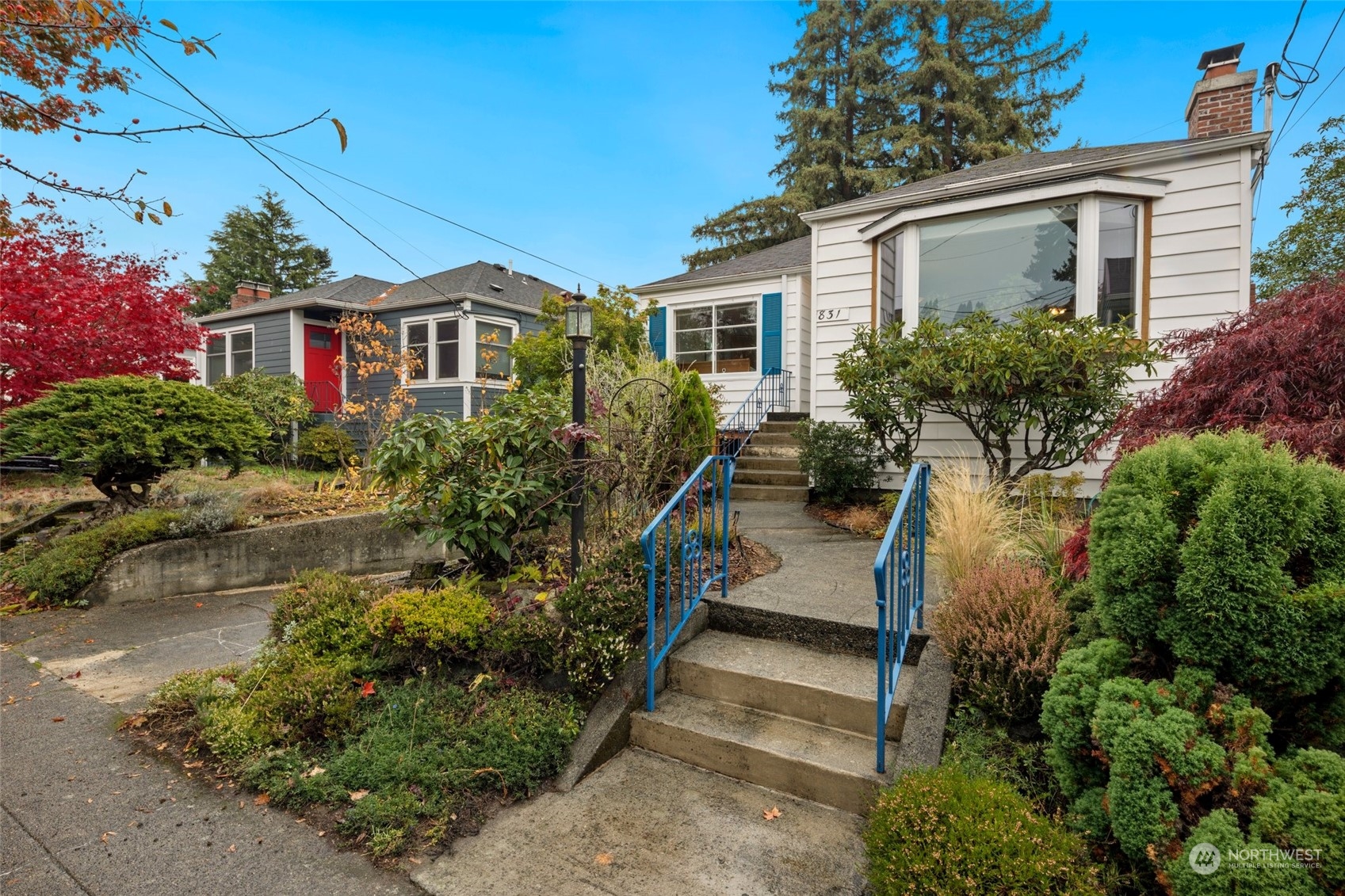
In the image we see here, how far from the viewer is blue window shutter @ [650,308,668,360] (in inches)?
478

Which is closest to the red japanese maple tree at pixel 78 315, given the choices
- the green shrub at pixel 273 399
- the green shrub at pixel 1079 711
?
the green shrub at pixel 273 399

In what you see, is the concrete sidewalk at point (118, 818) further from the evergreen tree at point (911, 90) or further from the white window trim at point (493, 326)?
the evergreen tree at point (911, 90)

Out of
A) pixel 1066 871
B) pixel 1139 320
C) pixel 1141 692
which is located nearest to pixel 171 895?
pixel 1066 871

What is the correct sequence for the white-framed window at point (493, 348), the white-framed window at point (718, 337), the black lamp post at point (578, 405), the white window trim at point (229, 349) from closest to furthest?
1. the black lamp post at point (578, 405)
2. the white-framed window at point (718, 337)
3. the white-framed window at point (493, 348)
4. the white window trim at point (229, 349)

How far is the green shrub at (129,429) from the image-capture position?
5.45 metres

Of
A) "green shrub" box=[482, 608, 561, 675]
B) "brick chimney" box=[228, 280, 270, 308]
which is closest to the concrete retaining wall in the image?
"green shrub" box=[482, 608, 561, 675]

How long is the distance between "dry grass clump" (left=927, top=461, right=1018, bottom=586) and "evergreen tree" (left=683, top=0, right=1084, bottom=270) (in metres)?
17.3

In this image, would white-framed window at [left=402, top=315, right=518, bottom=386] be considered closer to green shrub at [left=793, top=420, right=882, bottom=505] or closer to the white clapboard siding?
green shrub at [left=793, top=420, right=882, bottom=505]

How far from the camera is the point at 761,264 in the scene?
1153cm

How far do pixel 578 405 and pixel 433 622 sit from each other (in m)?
1.53

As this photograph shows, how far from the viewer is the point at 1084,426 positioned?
20.7 feet

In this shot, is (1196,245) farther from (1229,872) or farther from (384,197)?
(384,197)

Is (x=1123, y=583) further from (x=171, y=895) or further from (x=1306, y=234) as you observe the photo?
(x=1306, y=234)

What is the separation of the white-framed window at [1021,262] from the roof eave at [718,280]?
2.56 metres
